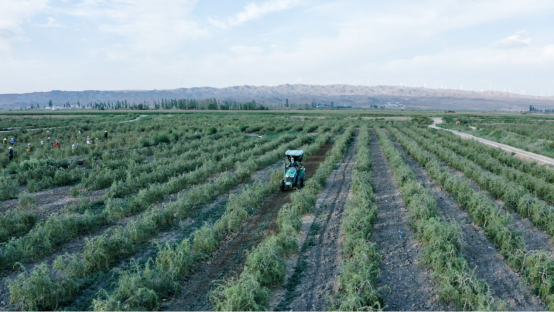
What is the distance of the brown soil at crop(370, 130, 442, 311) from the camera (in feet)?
21.2

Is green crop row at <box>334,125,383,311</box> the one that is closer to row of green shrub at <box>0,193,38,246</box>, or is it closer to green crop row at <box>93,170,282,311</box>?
green crop row at <box>93,170,282,311</box>

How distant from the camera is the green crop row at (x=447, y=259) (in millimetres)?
5992

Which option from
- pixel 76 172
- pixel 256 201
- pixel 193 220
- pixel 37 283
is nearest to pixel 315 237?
pixel 256 201

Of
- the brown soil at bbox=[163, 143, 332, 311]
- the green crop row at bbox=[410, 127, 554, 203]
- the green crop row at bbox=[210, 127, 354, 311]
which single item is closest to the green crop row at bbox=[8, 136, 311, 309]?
the brown soil at bbox=[163, 143, 332, 311]

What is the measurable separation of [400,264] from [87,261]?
7634mm

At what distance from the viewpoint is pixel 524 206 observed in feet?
35.8

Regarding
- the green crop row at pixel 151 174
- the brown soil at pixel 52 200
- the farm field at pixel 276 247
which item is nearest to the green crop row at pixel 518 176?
the farm field at pixel 276 247

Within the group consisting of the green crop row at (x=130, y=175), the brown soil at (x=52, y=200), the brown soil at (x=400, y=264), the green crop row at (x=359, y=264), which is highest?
the green crop row at (x=130, y=175)

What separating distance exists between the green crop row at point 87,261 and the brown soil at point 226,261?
2.15m

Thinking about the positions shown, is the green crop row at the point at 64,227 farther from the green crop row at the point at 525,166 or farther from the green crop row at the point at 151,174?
the green crop row at the point at 525,166

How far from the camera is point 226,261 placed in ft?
26.7

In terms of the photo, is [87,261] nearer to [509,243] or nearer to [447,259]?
[447,259]

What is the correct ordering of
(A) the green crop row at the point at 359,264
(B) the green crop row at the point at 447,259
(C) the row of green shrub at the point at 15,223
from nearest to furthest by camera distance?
1. (A) the green crop row at the point at 359,264
2. (B) the green crop row at the point at 447,259
3. (C) the row of green shrub at the point at 15,223

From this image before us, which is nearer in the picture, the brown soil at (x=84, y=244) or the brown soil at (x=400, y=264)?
the brown soil at (x=400, y=264)
